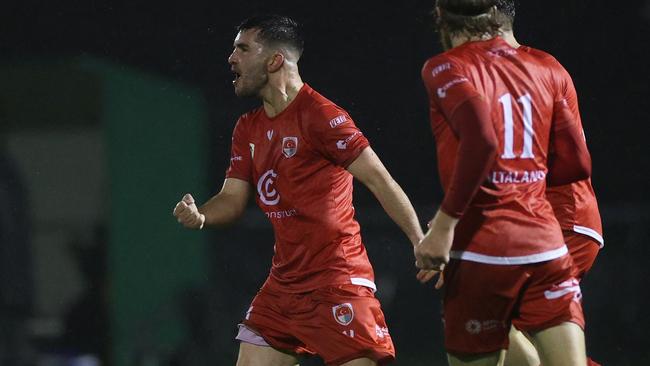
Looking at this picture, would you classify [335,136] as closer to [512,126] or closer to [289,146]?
[289,146]

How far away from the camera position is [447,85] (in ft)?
9.40

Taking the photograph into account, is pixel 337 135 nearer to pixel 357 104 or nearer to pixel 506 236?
pixel 506 236

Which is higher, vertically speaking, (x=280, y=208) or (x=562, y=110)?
(x=562, y=110)

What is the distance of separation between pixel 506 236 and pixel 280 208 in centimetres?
113

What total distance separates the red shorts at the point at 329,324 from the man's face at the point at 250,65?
2.52 ft

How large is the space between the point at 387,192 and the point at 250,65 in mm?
764

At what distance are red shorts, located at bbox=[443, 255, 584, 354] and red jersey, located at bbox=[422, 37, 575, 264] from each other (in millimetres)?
32

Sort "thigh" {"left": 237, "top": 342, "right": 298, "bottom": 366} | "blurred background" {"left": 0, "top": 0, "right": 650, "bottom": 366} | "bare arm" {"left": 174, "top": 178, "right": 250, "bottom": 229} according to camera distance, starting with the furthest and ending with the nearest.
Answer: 1. "blurred background" {"left": 0, "top": 0, "right": 650, "bottom": 366}
2. "bare arm" {"left": 174, "top": 178, "right": 250, "bottom": 229}
3. "thigh" {"left": 237, "top": 342, "right": 298, "bottom": 366}

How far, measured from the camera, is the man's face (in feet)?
13.4

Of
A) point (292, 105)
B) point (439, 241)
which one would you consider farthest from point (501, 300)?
point (292, 105)

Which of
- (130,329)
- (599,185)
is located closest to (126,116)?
(130,329)

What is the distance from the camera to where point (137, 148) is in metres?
5.59

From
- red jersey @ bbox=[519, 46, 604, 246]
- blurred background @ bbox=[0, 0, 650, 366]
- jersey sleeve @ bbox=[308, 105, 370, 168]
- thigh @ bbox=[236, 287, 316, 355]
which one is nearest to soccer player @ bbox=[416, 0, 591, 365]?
red jersey @ bbox=[519, 46, 604, 246]

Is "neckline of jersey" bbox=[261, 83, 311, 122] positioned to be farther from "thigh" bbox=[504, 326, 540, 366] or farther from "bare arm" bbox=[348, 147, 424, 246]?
"thigh" bbox=[504, 326, 540, 366]
